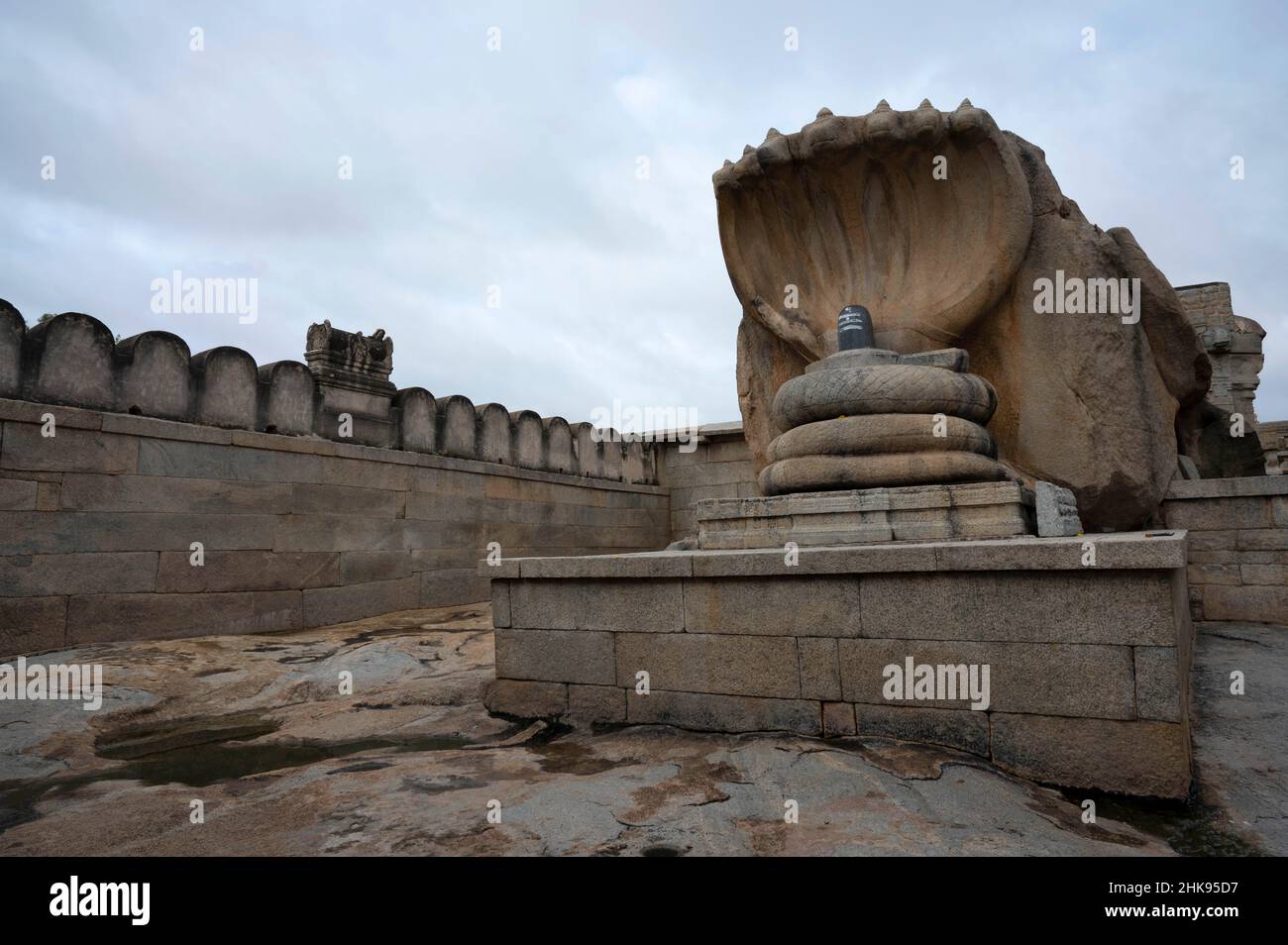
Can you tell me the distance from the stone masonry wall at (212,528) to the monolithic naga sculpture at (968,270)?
4294 mm

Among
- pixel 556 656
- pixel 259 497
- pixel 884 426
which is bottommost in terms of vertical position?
pixel 556 656

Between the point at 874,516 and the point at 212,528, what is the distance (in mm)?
5382

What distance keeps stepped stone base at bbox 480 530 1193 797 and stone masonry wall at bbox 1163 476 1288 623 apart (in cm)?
435

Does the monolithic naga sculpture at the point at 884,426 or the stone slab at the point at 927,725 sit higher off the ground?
the monolithic naga sculpture at the point at 884,426

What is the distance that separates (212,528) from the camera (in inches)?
243

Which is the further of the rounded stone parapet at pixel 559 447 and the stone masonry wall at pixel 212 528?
the rounded stone parapet at pixel 559 447

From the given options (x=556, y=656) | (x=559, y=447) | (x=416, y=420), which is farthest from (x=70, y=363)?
(x=559, y=447)

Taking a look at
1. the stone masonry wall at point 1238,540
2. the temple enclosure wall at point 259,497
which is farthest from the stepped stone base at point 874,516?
the temple enclosure wall at point 259,497

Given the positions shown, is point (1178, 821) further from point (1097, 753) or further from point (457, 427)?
point (457, 427)

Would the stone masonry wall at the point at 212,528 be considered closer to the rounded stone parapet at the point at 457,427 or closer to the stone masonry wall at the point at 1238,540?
the rounded stone parapet at the point at 457,427

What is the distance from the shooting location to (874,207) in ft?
18.0

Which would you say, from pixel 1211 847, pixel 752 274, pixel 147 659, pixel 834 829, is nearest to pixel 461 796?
pixel 834 829

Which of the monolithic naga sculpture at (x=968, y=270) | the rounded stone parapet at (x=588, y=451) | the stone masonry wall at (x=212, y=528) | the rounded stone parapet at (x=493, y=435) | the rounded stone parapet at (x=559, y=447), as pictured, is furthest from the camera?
the rounded stone parapet at (x=588, y=451)

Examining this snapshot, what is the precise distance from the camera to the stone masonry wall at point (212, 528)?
5277 millimetres
